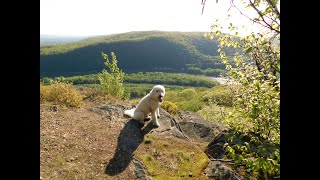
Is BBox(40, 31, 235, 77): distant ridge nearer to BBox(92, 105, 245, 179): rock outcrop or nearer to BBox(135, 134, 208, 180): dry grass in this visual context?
BBox(92, 105, 245, 179): rock outcrop

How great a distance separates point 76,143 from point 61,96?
4.13 m

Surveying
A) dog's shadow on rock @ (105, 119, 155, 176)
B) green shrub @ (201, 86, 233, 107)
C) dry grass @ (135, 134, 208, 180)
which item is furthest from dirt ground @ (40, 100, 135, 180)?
→ green shrub @ (201, 86, 233, 107)

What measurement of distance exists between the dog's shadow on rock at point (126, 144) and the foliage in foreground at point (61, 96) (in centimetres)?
306

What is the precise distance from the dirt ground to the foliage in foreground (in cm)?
65

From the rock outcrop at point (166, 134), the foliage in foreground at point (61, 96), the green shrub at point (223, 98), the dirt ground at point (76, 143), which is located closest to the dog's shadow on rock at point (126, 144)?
the rock outcrop at point (166, 134)

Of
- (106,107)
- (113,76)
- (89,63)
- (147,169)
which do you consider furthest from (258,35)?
(89,63)

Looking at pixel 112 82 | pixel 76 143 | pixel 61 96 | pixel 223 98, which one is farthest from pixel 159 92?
pixel 223 98

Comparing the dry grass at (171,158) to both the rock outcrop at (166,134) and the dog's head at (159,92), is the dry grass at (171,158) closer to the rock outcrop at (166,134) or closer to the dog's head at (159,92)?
the rock outcrop at (166,134)

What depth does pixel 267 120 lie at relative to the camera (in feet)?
18.7

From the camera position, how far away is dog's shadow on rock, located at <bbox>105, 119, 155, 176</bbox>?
9.07 meters

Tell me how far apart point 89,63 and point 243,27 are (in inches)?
6309

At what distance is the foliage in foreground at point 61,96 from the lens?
527 inches
